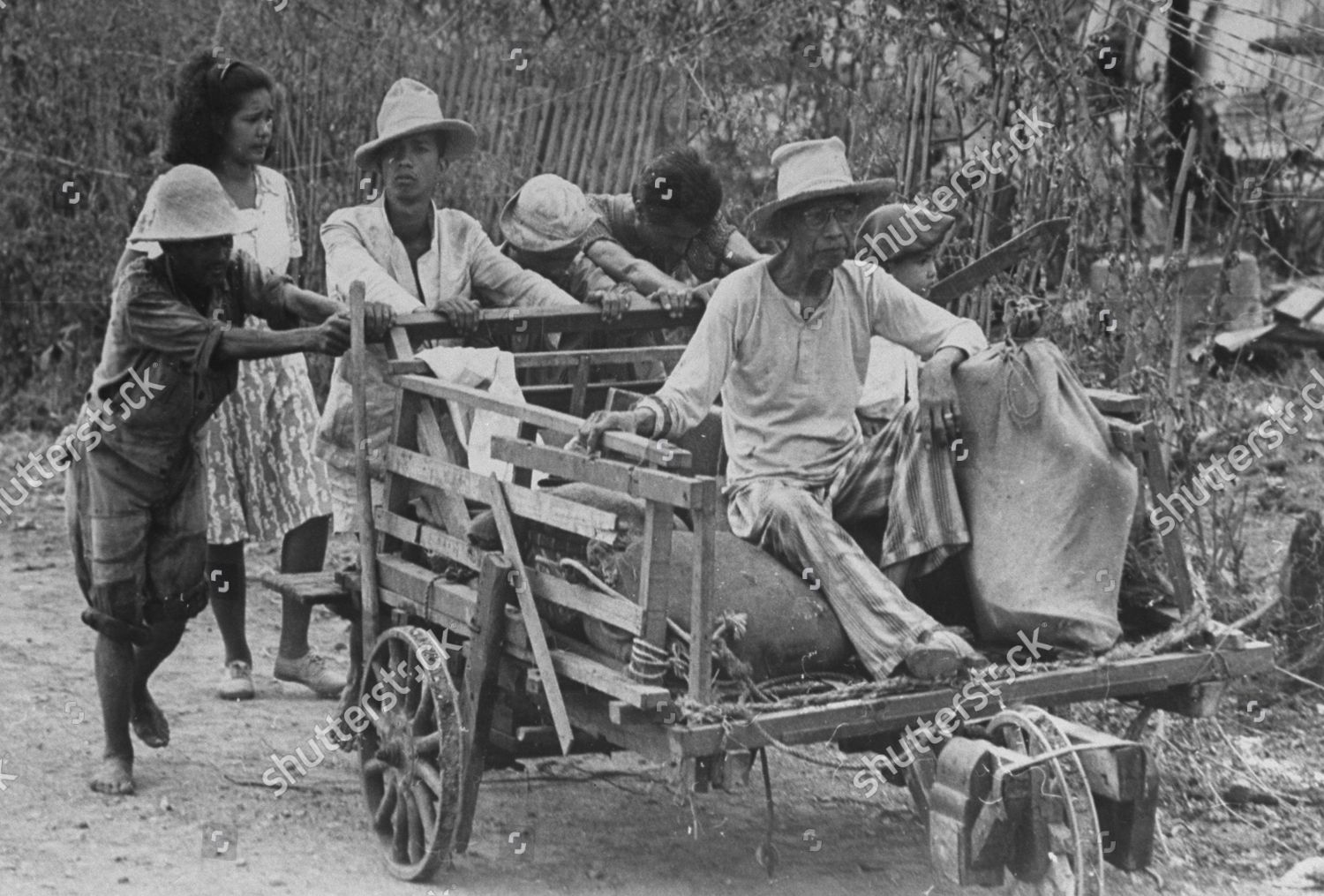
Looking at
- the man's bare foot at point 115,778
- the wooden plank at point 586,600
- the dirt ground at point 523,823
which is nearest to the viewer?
the wooden plank at point 586,600

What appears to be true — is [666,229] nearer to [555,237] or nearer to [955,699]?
[555,237]

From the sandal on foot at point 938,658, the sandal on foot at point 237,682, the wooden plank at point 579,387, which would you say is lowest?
the sandal on foot at point 237,682

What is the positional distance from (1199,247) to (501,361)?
19.6 ft

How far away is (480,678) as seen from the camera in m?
4.77

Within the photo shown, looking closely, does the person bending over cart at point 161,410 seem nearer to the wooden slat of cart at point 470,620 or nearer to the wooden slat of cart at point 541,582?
the wooden slat of cart at point 541,582

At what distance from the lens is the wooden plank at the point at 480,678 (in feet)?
15.4

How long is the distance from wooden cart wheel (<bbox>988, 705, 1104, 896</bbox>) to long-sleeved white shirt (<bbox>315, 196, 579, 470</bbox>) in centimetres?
245

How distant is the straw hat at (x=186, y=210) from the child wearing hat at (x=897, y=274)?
2.09 metres

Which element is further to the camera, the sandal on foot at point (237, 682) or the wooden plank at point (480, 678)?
the sandal on foot at point (237, 682)

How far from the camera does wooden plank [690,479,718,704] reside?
4035mm

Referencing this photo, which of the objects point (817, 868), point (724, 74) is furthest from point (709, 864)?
point (724, 74)

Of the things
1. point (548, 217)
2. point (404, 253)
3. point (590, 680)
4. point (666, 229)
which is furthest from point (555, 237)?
point (590, 680)

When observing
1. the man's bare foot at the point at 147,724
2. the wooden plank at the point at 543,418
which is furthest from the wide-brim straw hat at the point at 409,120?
the man's bare foot at the point at 147,724

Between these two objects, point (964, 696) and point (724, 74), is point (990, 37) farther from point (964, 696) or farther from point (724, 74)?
point (964, 696)
